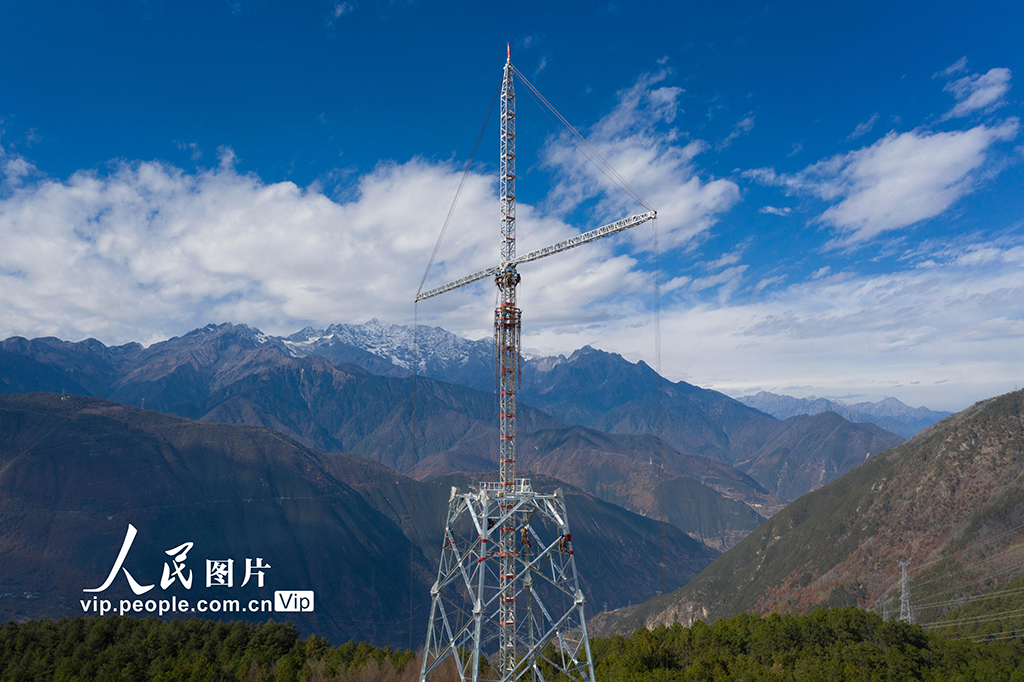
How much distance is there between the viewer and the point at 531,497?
38.8 metres

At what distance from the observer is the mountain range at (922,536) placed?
5315 inches

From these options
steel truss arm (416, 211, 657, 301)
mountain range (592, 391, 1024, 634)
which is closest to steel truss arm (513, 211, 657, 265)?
steel truss arm (416, 211, 657, 301)

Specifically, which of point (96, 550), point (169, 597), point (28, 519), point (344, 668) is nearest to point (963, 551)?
point (344, 668)

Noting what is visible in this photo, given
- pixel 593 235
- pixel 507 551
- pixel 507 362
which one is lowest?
pixel 507 551

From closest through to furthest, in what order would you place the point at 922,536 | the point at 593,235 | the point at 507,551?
the point at 507,551 → the point at 593,235 → the point at 922,536

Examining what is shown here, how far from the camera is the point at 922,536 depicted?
155 meters

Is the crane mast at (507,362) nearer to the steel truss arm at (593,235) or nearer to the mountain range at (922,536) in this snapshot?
the steel truss arm at (593,235)

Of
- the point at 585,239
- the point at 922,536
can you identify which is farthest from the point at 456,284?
the point at 922,536

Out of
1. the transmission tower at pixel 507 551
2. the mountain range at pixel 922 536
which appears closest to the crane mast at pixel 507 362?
the transmission tower at pixel 507 551

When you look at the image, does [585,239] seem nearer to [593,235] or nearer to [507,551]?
[593,235]

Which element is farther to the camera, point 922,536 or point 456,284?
point 922,536

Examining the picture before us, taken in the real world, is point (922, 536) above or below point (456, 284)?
below

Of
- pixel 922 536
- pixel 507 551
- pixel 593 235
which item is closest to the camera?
pixel 507 551

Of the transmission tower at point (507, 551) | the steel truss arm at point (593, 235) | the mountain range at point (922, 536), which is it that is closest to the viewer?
the transmission tower at point (507, 551)
